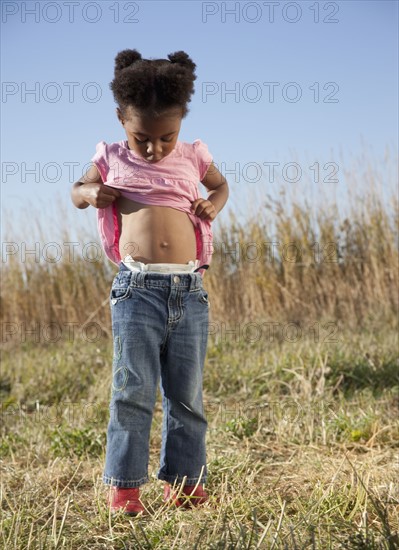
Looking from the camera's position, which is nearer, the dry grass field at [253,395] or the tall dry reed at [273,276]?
the dry grass field at [253,395]

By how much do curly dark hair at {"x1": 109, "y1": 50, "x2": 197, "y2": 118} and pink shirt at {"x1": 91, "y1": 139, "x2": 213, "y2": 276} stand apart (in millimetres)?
179

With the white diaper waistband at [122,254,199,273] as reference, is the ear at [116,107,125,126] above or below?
above

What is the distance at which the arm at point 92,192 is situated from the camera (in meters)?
2.40

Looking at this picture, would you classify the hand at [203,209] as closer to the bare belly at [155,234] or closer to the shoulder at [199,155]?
the bare belly at [155,234]

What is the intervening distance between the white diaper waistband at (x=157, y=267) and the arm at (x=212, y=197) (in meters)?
0.20

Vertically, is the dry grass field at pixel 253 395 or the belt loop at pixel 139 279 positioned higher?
the belt loop at pixel 139 279

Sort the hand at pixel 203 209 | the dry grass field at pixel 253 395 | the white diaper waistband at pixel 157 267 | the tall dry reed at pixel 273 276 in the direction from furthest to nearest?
the tall dry reed at pixel 273 276 < the hand at pixel 203 209 < the white diaper waistband at pixel 157 267 < the dry grass field at pixel 253 395

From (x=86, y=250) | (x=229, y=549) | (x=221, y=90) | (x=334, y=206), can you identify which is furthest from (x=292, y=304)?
(x=229, y=549)

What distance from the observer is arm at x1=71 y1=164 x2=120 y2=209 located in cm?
240

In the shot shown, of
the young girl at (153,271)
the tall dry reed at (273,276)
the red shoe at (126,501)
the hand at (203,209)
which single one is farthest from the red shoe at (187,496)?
the tall dry reed at (273,276)

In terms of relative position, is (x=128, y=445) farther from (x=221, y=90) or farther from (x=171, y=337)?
(x=221, y=90)

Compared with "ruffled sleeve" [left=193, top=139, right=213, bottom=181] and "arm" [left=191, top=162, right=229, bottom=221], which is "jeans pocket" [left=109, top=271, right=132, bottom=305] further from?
"ruffled sleeve" [left=193, top=139, right=213, bottom=181]

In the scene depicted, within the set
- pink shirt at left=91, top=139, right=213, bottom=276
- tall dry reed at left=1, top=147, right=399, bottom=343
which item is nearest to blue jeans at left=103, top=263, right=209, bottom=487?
pink shirt at left=91, top=139, right=213, bottom=276

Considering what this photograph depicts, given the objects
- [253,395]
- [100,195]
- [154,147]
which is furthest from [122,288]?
[253,395]
